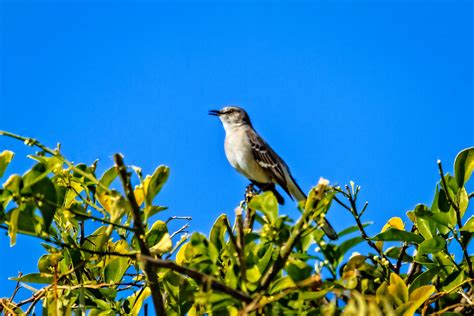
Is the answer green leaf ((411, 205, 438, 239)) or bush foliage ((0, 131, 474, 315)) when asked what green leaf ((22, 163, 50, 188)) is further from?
green leaf ((411, 205, 438, 239))

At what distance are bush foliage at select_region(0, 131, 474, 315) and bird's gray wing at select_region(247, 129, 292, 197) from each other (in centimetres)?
545

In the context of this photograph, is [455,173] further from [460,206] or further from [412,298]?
[412,298]

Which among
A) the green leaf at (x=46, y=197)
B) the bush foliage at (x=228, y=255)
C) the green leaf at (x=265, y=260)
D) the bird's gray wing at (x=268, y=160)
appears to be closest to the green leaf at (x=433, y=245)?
the bush foliage at (x=228, y=255)

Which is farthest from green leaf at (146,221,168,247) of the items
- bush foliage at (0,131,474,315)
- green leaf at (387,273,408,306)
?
green leaf at (387,273,408,306)

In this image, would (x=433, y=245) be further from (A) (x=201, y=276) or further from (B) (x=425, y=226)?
(A) (x=201, y=276)

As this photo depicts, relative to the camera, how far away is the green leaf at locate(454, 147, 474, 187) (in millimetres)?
2826

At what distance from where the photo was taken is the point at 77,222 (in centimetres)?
293

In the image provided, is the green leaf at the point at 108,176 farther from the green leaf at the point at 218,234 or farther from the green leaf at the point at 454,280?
the green leaf at the point at 454,280

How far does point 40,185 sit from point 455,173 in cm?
154

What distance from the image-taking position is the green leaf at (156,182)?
7.36ft

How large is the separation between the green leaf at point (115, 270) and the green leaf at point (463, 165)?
50.9 inches

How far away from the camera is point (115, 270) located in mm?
2900

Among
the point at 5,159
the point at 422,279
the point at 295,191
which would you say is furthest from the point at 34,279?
the point at 295,191

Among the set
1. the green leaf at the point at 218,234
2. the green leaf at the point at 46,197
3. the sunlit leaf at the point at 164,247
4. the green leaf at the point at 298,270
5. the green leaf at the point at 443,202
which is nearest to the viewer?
the green leaf at the point at 298,270
